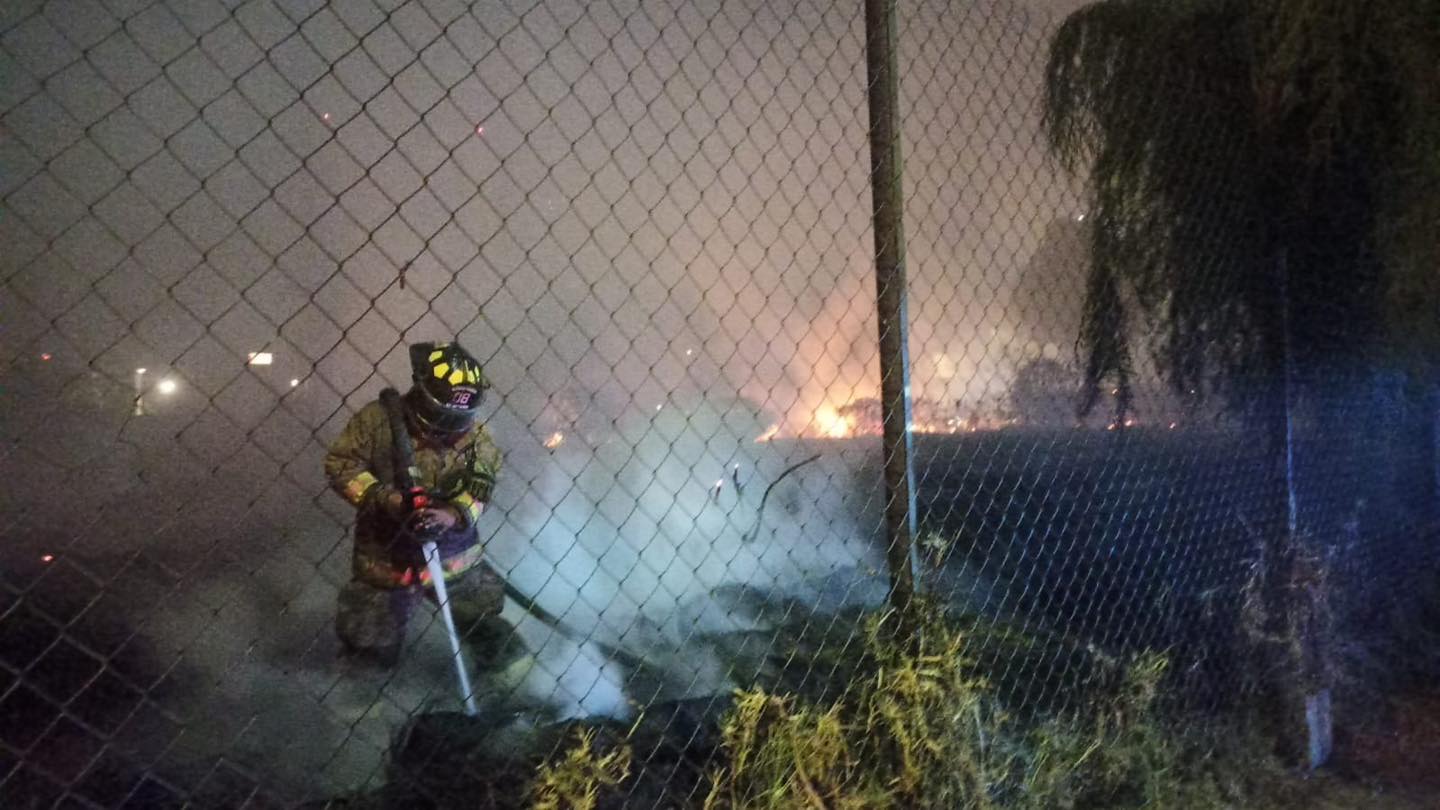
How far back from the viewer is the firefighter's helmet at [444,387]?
158 inches

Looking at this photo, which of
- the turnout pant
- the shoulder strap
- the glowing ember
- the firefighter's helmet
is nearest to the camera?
the glowing ember

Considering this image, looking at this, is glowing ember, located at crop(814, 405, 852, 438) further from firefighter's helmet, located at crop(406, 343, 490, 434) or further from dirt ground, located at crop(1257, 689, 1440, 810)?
dirt ground, located at crop(1257, 689, 1440, 810)

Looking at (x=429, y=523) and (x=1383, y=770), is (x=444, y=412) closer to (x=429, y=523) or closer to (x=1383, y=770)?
(x=429, y=523)

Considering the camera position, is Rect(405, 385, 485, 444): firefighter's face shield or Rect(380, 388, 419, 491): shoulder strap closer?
Rect(380, 388, 419, 491): shoulder strap

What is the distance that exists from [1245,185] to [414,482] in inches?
158

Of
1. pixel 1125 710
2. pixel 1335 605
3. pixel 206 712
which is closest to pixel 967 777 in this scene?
pixel 1125 710

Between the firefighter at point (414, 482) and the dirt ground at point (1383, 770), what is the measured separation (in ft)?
11.9

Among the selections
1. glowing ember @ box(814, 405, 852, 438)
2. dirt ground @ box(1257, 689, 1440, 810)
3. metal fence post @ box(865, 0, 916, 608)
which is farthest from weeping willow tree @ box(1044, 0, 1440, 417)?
dirt ground @ box(1257, 689, 1440, 810)

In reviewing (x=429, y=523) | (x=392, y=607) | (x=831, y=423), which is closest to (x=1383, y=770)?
(x=831, y=423)

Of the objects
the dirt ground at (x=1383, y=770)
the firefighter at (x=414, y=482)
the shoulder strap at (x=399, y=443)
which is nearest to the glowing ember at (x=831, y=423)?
the firefighter at (x=414, y=482)

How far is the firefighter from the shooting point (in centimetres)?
389

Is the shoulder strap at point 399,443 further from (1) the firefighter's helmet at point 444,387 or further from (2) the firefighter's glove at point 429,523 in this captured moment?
(2) the firefighter's glove at point 429,523

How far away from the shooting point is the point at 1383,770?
3.69 m

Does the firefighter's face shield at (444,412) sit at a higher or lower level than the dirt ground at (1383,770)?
higher
